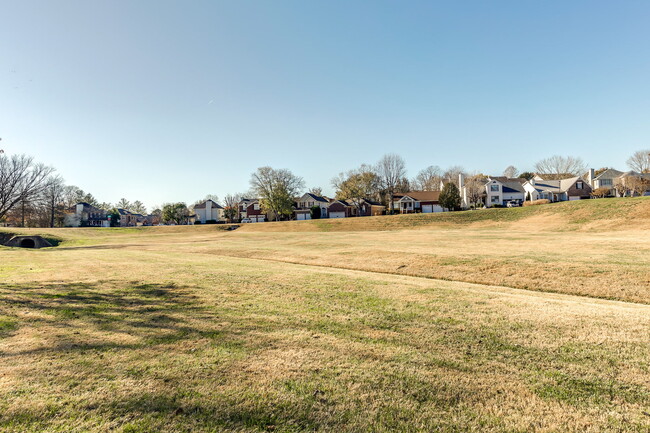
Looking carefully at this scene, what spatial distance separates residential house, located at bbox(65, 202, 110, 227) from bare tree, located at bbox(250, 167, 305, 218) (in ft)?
205

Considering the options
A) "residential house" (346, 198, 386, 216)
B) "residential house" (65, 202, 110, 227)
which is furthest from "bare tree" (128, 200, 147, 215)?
"residential house" (346, 198, 386, 216)

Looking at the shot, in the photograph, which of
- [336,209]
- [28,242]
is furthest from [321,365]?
[336,209]

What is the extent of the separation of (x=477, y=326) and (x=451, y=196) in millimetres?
70662

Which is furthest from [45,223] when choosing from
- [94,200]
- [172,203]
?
[94,200]

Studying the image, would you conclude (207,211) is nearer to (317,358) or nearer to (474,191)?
(474,191)

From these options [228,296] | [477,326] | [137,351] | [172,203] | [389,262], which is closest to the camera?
[137,351]

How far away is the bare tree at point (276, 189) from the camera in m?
87.1

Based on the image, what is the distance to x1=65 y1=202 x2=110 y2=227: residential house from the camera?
354 ft

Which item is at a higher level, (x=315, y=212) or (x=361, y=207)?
(x=361, y=207)

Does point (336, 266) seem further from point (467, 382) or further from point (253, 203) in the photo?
point (253, 203)

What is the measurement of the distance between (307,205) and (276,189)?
48.9 ft

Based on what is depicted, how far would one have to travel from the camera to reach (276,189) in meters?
88.3

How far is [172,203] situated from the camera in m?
110

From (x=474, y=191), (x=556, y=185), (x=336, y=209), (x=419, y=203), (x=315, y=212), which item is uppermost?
(x=556, y=185)
